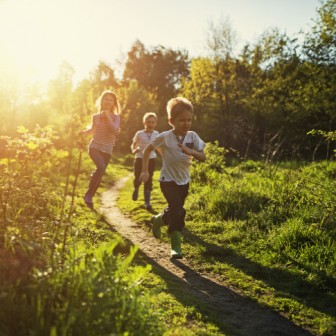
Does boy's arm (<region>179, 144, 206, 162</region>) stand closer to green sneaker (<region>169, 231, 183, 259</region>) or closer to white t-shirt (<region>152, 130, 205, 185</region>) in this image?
white t-shirt (<region>152, 130, 205, 185</region>)

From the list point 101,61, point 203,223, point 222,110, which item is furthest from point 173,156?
point 101,61

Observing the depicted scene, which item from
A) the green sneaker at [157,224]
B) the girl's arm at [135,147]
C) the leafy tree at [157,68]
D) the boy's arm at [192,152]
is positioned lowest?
the green sneaker at [157,224]

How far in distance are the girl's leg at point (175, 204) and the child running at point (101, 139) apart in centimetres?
270

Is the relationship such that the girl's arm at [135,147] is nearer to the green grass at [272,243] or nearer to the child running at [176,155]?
the green grass at [272,243]

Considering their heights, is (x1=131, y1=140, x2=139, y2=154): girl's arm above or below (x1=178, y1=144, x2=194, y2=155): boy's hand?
below

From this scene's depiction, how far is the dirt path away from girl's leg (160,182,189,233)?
51 cm

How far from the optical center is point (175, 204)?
4965mm

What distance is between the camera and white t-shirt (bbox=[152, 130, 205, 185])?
5.13 meters

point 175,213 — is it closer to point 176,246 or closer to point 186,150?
point 176,246

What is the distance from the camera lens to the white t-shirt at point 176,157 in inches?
202

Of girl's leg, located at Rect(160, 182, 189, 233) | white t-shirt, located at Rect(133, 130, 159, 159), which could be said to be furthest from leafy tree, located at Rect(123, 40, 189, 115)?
girl's leg, located at Rect(160, 182, 189, 233)

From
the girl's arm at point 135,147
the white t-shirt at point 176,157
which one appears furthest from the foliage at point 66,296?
the girl's arm at point 135,147

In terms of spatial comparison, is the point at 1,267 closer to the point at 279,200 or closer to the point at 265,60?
the point at 279,200

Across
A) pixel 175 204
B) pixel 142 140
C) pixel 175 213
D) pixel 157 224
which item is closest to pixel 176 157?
pixel 175 204
